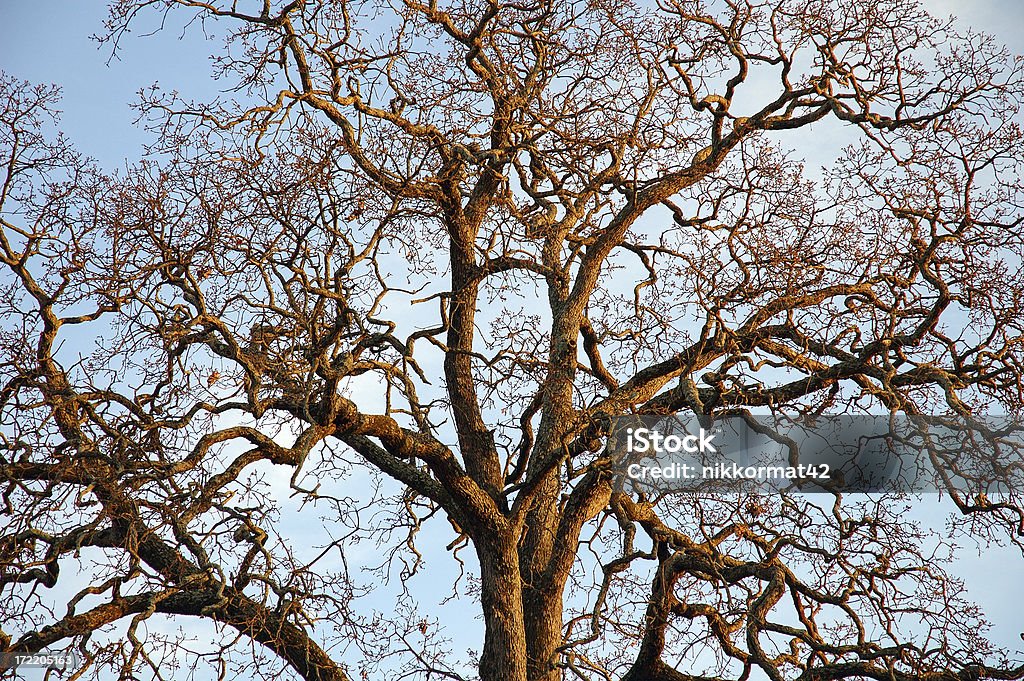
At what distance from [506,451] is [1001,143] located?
482 centimetres

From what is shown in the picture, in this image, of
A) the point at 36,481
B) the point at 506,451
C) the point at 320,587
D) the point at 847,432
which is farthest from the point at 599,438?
the point at 36,481

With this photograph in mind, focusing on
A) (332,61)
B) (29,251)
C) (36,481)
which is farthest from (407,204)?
(36,481)

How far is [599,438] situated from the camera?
324 inches

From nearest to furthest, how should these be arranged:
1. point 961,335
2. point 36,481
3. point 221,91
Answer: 1. point 36,481
2. point 221,91
3. point 961,335

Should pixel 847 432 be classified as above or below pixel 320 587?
above

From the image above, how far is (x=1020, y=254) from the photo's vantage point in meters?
8.08

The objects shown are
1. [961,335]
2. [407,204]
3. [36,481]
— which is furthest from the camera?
[407,204]

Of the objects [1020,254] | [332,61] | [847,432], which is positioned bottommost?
[847,432]

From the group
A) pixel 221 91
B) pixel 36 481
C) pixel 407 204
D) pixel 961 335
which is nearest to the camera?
pixel 36 481

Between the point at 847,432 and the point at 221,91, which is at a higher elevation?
the point at 221,91

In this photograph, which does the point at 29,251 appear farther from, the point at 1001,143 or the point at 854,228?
the point at 1001,143

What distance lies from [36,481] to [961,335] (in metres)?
6.99

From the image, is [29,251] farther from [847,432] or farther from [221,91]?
[847,432]

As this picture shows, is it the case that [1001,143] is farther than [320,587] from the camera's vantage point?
Yes
